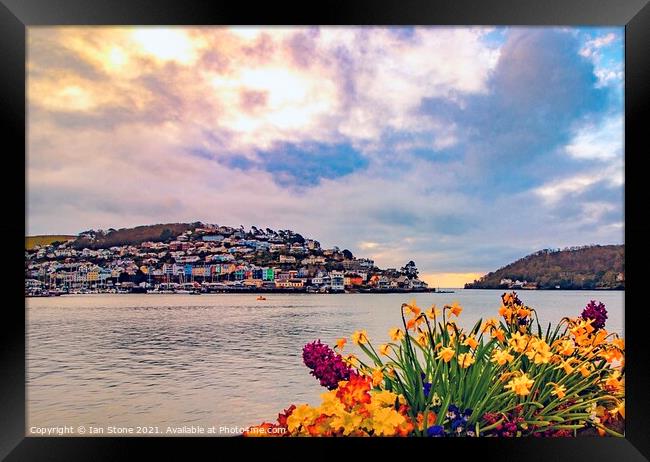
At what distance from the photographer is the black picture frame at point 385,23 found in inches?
85.0

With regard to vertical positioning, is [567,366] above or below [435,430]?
above

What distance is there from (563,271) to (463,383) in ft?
3.24

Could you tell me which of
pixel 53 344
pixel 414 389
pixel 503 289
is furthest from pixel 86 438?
pixel 503 289

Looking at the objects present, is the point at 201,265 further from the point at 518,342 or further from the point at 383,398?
the point at 518,342

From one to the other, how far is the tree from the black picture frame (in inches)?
34.7

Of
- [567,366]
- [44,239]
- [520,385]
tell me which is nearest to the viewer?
[520,385]

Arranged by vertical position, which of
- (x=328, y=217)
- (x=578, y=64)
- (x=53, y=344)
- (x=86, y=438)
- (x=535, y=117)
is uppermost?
(x=578, y=64)

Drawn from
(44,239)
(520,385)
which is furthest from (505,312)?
(44,239)

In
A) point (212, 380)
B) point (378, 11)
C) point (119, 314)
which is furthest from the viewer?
point (119, 314)

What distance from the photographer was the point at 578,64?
2627 millimetres

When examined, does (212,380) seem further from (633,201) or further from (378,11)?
(633,201)

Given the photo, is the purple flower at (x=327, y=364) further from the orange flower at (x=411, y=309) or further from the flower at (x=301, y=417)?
the orange flower at (x=411, y=309)

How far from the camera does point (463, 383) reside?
223 centimetres

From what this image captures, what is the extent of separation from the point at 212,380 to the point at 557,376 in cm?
177
